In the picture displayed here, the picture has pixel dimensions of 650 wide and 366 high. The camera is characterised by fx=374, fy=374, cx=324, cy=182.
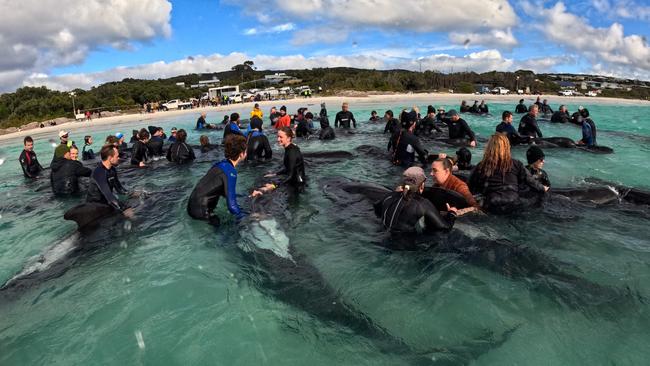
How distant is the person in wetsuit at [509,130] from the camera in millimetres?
13234

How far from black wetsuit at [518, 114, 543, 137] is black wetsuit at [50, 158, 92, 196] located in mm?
15809

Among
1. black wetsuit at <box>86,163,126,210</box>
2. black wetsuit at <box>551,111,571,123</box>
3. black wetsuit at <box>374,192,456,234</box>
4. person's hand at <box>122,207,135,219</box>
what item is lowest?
person's hand at <box>122,207,135,219</box>

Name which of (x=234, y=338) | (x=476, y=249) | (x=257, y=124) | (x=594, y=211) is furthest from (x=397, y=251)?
(x=257, y=124)

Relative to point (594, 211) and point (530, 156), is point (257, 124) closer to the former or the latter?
point (530, 156)

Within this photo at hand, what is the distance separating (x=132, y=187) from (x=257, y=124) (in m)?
4.35

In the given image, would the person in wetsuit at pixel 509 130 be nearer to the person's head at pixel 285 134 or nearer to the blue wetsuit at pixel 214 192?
the person's head at pixel 285 134

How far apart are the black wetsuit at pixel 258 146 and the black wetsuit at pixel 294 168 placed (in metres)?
3.34

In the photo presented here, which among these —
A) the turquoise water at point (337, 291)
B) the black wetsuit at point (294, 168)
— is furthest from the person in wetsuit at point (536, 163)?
the black wetsuit at point (294, 168)

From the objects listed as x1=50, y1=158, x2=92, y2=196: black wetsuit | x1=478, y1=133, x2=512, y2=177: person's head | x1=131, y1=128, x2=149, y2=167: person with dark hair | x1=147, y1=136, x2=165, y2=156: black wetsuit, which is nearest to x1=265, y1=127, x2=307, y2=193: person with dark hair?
x1=478, y1=133, x2=512, y2=177: person's head

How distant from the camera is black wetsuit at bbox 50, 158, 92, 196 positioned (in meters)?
10.4

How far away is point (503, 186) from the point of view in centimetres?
686

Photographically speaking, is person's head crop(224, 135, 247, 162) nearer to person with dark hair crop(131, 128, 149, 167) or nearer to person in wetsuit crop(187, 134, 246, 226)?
person in wetsuit crop(187, 134, 246, 226)

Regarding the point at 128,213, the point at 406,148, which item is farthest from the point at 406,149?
the point at 128,213

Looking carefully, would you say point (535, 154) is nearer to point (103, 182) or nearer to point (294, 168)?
point (294, 168)
